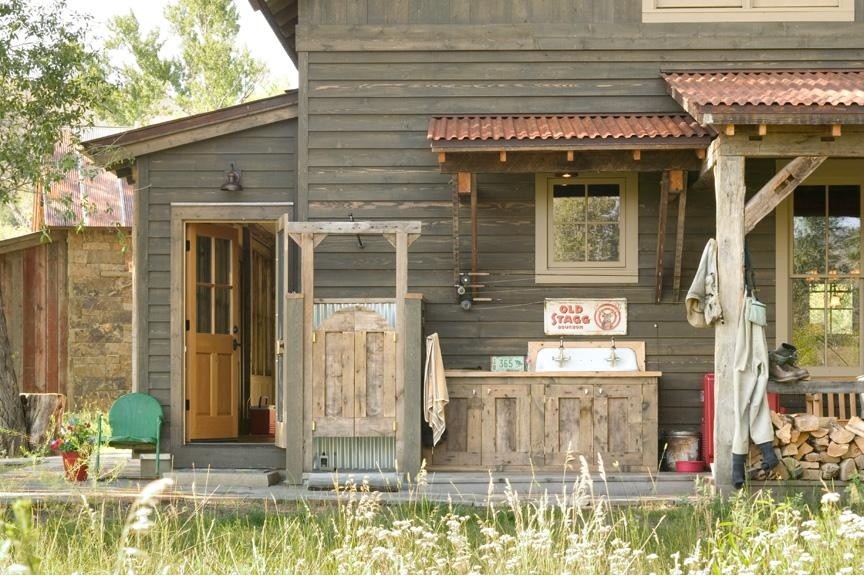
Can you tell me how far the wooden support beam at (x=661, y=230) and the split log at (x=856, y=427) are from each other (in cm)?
239

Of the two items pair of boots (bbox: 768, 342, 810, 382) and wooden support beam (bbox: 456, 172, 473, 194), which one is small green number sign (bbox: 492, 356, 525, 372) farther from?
pair of boots (bbox: 768, 342, 810, 382)

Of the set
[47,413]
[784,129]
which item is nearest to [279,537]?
[784,129]

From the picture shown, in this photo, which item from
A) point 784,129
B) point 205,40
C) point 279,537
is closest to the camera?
point 279,537

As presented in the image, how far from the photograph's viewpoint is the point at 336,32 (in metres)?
12.3

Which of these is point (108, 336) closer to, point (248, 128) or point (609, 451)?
point (248, 128)

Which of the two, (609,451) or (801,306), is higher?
(801,306)

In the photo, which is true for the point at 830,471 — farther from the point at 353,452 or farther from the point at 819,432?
the point at 353,452

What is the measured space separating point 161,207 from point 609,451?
5.13m

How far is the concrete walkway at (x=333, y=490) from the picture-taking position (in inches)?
387

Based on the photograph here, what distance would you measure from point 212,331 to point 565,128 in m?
4.53

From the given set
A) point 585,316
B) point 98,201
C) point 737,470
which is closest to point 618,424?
point 585,316

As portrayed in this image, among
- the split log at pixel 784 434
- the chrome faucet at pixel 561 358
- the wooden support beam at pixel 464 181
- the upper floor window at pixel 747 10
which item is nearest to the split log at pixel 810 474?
the split log at pixel 784 434

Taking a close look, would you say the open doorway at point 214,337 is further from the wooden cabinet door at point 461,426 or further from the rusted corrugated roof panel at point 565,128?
the rusted corrugated roof panel at point 565,128

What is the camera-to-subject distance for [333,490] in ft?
34.7
